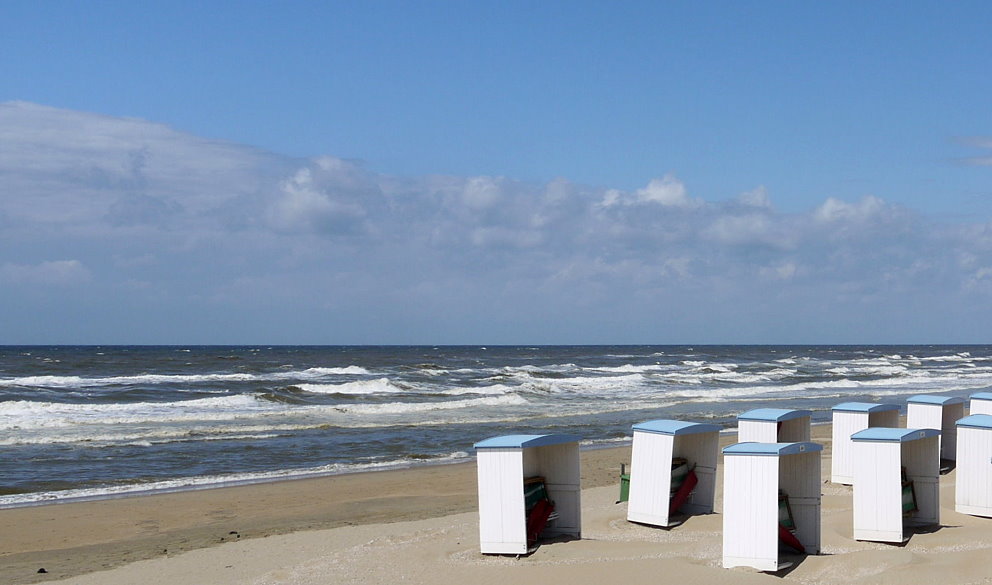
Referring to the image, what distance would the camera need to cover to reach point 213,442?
21047mm

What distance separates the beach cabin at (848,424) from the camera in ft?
47.2

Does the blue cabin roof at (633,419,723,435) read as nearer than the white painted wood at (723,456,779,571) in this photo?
No

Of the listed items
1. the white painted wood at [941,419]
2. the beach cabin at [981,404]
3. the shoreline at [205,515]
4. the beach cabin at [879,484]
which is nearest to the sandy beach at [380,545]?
the shoreline at [205,515]

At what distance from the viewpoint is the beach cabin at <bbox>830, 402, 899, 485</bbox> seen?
47.2 feet

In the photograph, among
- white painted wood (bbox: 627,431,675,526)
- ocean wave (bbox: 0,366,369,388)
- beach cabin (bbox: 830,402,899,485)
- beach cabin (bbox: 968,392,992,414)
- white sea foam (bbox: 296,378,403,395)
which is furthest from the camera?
ocean wave (bbox: 0,366,369,388)

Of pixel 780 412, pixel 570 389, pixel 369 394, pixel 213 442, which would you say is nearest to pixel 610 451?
pixel 780 412

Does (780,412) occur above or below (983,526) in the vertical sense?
above

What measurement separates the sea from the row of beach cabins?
713cm

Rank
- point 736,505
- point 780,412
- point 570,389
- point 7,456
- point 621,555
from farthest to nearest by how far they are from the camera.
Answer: point 570,389, point 7,456, point 780,412, point 621,555, point 736,505

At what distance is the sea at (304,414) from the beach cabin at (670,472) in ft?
23.5

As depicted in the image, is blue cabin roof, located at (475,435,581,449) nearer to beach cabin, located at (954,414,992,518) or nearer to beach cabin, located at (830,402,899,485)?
beach cabin, located at (954,414,992,518)

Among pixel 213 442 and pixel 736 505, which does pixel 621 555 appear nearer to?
pixel 736 505

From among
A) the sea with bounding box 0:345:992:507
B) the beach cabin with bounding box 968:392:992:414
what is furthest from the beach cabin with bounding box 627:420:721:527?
the sea with bounding box 0:345:992:507

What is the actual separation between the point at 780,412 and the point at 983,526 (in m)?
2.99
